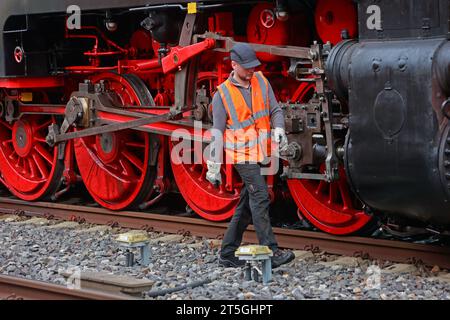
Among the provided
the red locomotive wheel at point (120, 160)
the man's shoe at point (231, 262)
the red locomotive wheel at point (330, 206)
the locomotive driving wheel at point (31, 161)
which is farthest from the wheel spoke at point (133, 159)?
the man's shoe at point (231, 262)

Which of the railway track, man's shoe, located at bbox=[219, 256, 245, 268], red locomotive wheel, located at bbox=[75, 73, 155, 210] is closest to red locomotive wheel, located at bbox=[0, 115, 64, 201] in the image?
the railway track

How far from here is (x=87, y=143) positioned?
1139cm

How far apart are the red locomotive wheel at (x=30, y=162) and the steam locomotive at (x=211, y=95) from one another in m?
0.02

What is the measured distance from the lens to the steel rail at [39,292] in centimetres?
714

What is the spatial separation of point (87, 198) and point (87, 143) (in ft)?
3.47

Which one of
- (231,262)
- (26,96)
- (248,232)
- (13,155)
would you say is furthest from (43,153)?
(231,262)

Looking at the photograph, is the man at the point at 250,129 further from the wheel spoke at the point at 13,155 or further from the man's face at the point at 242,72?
the wheel spoke at the point at 13,155

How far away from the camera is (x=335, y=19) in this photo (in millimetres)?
8734

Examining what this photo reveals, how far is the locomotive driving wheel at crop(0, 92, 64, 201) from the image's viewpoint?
11.9 m

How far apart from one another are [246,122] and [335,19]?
1369 millimetres

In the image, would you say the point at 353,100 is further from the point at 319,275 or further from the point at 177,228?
the point at 177,228

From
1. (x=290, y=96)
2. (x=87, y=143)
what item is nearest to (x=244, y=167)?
(x=290, y=96)
